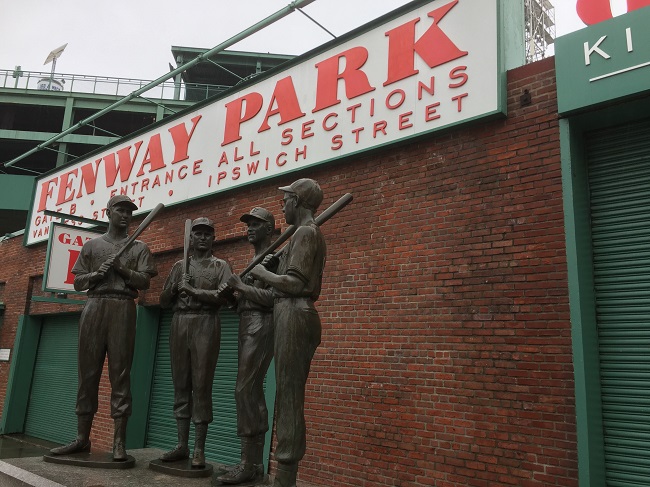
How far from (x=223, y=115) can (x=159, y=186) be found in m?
1.76

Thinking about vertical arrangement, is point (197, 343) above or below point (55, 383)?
above

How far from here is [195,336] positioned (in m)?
5.65

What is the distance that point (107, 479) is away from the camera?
492 cm

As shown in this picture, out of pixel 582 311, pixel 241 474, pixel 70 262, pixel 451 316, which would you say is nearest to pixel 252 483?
pixel 241 474

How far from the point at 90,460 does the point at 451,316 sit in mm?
3760

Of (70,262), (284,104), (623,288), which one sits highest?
(284,104)

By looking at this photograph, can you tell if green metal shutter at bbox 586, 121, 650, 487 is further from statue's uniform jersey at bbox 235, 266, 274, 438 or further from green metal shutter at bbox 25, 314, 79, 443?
green metal shutter at bbox 25, 314, 79, 443

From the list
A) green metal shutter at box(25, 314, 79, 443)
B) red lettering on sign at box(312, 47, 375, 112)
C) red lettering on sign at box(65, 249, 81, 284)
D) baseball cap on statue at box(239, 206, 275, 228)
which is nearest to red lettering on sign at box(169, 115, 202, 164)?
red lettering on sign at box(65, 249, 81, 284)

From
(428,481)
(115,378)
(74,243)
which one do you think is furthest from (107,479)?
(74,243)

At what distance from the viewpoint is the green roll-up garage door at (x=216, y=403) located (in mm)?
7859

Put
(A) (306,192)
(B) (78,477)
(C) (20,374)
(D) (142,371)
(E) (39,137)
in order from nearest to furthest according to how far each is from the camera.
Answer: (A) (306,192), (B) (78,477), (D) (142,371), (C) (20,374), (E) (39,137)

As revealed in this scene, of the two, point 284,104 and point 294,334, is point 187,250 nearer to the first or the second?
point 294,334

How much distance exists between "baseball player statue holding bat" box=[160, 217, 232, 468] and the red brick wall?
1581 mm

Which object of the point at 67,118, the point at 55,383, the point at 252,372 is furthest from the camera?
the point at 67,118
